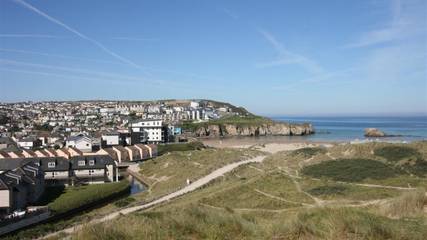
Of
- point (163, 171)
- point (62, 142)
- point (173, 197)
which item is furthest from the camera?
point (62, 142)

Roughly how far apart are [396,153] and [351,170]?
583 cm

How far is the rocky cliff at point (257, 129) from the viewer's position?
134250mm

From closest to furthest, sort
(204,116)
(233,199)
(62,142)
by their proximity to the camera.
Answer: (233,199), (62,142), (204,116)

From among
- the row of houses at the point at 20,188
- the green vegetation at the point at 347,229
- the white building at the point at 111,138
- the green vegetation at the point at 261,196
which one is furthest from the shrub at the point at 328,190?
the white building at the point at 111,138

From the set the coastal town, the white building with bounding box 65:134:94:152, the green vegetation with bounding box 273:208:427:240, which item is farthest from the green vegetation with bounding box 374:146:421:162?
the white building with bounding box 65:134:94:152

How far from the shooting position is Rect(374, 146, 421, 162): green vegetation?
3450cm

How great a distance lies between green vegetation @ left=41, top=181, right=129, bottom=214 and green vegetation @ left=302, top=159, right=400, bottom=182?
15.9m

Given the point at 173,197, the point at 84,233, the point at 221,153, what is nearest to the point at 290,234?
the point at 84,233

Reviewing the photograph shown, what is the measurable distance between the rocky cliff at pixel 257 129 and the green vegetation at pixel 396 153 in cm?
9604

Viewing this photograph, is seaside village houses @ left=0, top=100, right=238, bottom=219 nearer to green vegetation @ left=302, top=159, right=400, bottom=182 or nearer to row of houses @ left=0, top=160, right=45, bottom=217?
row of houses @ left=0, top=160, right=45, bottom=217

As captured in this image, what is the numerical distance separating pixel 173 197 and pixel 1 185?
11.3 metres

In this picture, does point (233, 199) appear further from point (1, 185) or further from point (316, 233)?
point (316, 233)

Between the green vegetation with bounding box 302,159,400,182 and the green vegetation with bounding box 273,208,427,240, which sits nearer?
the green vegetation with bounding box 273,208,427,240

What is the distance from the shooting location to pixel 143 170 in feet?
176
